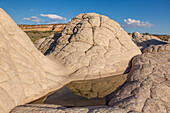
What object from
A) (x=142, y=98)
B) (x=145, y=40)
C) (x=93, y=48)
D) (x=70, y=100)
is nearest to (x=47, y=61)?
(x=70, y=100)

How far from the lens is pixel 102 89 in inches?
173

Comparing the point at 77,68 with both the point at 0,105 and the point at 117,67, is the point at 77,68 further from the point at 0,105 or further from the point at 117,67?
the point at 0,105

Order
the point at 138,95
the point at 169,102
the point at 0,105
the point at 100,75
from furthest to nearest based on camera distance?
the point at 100,75
the point at 138,95
the point at 169,102
the point at 0,105

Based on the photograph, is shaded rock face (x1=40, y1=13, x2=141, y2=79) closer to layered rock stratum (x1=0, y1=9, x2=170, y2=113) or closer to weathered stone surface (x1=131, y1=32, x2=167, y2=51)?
layered rock stratum (x1=0, y1=9, x2=170, y2=113)

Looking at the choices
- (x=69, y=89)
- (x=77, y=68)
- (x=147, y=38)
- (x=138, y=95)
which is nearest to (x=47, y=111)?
(x=69, y=89)

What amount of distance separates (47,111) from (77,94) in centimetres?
151

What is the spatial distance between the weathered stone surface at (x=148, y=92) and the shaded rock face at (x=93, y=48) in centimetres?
153

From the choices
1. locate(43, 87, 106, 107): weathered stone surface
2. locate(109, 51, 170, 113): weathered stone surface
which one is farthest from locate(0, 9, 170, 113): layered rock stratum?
locate(43, 87, 106, 107): weathered stone surface

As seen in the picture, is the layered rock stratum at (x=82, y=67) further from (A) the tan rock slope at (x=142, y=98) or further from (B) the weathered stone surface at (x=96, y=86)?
(B) the weathered stone surface at (x=96, y=86)

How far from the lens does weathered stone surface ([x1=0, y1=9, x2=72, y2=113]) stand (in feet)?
10.2

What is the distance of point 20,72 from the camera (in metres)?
3.79

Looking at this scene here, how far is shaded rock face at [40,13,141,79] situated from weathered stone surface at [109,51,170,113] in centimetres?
153

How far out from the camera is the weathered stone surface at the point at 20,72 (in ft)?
10.2

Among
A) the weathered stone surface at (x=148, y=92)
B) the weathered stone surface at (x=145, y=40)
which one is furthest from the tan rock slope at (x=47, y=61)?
the weathered stone surface at (x=145, y=40)
